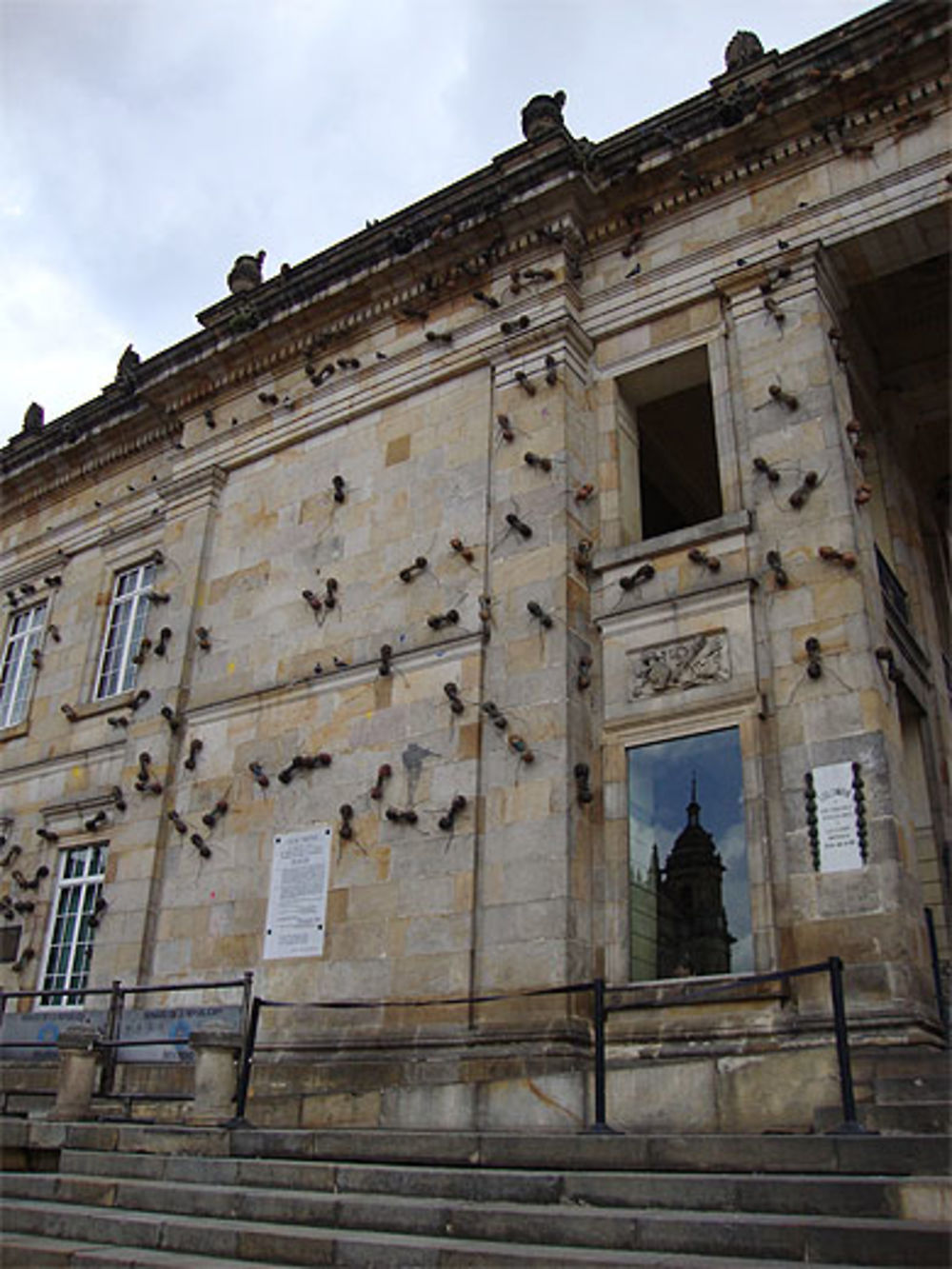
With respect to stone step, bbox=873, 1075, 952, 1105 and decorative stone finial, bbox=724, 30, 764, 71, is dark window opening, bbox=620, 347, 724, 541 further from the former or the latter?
stone step, bbox=873, 1075, 952, 1105

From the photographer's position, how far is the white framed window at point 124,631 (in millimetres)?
15961

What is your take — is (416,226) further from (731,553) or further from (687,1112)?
(687,1112)

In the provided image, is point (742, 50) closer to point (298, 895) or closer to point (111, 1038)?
point (298, 895)

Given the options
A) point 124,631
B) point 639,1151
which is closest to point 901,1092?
point 639,1151

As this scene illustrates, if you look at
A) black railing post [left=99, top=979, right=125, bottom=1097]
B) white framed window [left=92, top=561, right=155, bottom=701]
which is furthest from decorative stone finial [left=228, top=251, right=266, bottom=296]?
black railing post [left=99, top=979, right=125, bottom=1097]

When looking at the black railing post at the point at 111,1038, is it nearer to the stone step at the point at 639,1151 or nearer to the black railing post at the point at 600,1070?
the stone step at the point at 639,1151

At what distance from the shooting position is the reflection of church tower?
9547 mm

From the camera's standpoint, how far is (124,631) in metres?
16.3

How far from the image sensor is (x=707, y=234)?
1217cm

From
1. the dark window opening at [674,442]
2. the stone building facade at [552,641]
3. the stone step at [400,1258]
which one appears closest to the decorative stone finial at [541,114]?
the stone building facade at [552,641]

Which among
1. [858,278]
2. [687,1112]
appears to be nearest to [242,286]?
[858,278]

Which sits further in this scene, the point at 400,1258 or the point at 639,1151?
the point at 639,1151

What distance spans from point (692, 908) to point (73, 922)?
8547 mm

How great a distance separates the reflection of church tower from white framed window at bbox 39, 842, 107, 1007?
23.6ft
